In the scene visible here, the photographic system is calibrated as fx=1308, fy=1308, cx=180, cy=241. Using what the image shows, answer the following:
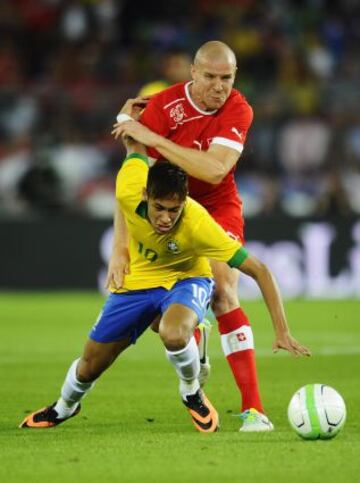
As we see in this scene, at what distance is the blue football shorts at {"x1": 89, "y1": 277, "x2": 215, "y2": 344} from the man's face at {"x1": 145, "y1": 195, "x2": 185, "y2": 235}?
0.48 metres

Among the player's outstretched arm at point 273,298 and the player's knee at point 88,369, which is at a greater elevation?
the player's outstretched arm at point 273,298

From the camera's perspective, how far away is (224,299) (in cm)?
744

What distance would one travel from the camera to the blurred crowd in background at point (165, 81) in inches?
683

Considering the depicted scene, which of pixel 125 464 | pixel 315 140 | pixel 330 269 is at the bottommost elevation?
pixel 330 269

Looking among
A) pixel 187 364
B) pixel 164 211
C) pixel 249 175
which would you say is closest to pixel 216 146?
pixel 164 211

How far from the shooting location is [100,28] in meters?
20.1

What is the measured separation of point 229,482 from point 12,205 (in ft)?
42.3

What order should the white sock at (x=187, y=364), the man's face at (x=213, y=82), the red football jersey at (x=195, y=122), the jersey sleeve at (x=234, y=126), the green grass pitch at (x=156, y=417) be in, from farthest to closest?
1. the red football jersey at (x=195, y=122)
2. the jersey sleeve at (x=234, y=126)
3. the man's face at (x=213, y=82)
4. the white sock at (x=187, y=364)
5. the green grass pitch at (x=156, y=417)

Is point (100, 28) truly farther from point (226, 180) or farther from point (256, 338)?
point (226, 180)

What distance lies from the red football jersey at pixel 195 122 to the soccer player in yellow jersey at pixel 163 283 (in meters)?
0.37

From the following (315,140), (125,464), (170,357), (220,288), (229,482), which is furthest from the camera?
(315,140)

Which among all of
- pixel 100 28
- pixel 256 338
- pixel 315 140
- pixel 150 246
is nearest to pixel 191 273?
pixel 150 246

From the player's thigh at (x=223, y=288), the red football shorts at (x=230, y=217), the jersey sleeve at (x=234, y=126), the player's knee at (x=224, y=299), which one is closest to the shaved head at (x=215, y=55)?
the jersey sleeve at (x=234, y=126)

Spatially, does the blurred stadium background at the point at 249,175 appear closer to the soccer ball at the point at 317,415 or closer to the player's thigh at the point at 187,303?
the player's thigh at the point at 187,303
